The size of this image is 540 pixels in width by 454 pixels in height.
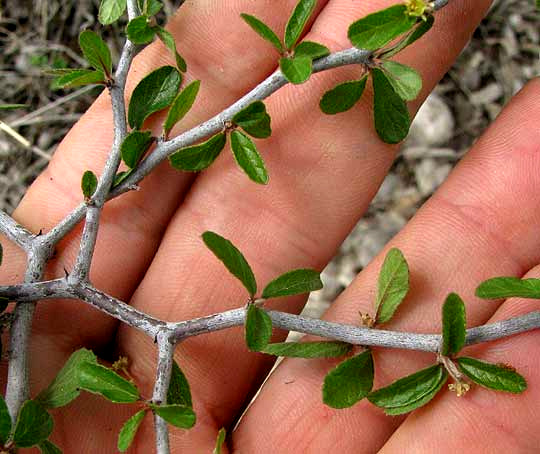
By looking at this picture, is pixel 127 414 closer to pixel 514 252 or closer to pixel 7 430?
pixel 7 430

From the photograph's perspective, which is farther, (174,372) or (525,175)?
(525,175)

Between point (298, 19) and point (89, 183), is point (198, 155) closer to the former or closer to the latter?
point (89, 183)

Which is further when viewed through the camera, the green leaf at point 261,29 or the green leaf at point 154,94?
the green leaf at point 154,94

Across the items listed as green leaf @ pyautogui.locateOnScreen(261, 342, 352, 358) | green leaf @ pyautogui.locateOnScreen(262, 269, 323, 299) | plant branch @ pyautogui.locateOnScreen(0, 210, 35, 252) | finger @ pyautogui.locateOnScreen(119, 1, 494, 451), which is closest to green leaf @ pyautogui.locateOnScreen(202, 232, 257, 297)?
green leaf @ pyautogui.locateOnScreen(262, 269, 323, 299)

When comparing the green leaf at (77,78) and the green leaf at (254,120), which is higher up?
the green leaf at (77,78)

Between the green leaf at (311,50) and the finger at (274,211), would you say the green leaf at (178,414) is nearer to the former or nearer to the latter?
the finger at (274,211)

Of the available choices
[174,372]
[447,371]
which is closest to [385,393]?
[447,371]

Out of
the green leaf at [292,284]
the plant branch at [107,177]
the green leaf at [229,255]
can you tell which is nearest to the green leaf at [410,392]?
the green leaf at [292,284]
